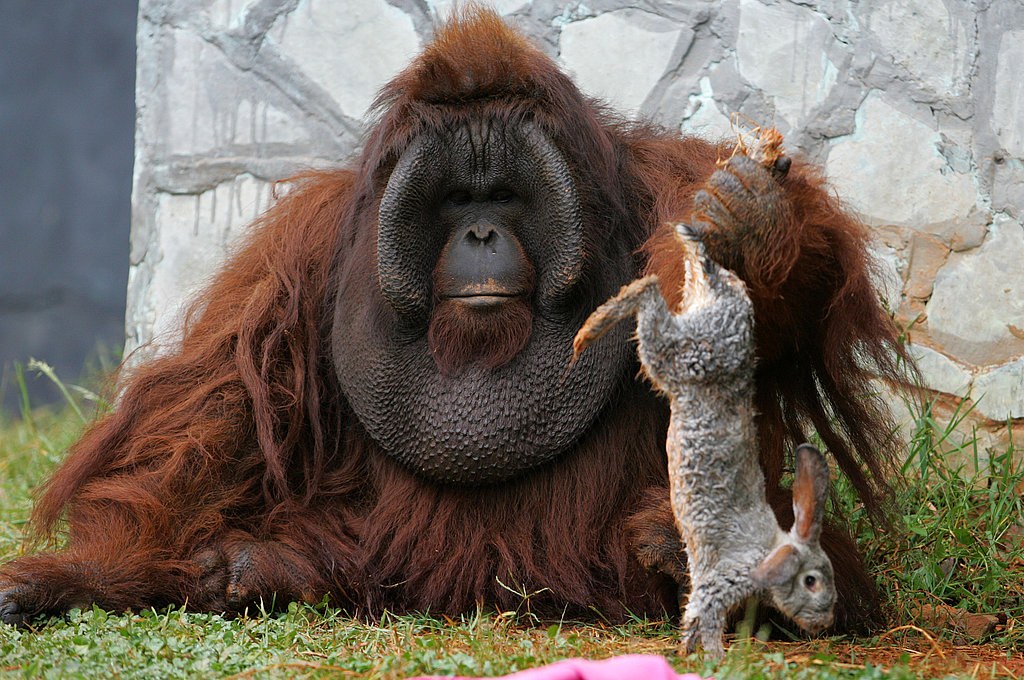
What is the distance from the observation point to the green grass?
182cm

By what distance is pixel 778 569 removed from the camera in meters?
1.75

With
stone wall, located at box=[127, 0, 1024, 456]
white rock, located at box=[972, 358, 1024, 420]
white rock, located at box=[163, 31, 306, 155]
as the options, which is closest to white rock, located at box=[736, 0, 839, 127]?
stone wall, located at box=[127, 0, 1024, 456]

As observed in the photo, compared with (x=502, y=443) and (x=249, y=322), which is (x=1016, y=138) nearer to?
(x=502, y=443)

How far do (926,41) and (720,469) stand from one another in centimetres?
220

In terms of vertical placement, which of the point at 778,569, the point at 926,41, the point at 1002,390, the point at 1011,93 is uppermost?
the point at 926,41

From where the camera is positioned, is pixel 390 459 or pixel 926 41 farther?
pixel 926 41

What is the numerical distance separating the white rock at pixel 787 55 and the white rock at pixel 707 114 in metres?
0.12

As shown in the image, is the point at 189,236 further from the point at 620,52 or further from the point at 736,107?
the point at 736,107

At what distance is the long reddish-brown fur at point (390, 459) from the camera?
2.28m

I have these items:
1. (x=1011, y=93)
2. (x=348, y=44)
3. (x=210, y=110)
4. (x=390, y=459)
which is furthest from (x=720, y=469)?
(x=210, y=110)

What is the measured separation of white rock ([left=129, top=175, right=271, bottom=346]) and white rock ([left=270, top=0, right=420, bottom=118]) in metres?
0.42

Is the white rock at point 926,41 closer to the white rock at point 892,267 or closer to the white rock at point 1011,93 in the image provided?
the white rock at point 1011,93

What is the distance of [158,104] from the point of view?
12.2 ft

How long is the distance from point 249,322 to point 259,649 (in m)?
0.85
